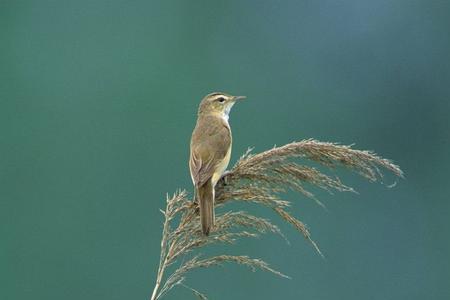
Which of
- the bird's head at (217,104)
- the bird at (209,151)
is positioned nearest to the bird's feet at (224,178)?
the bird at (209,151)

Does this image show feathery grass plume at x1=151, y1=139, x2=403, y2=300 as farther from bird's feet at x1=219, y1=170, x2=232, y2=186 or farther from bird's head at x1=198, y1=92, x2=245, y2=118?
bird's head at x1=198, y1=92, x2=245, y2=118

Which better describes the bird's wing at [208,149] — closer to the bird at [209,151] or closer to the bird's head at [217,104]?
the bird at [209,151]

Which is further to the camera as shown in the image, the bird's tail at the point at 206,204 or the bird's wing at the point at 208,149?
the bird's wing at the point at 208,149

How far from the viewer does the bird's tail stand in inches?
182

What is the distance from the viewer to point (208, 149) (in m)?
5.57

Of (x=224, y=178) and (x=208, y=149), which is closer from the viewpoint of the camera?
(x=224, y=178)

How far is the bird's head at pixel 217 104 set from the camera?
634 cm

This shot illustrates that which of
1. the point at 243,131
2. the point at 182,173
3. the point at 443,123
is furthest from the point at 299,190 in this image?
the point at 443,123

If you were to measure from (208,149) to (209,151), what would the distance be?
0.02 meters

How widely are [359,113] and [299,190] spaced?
15.9 m

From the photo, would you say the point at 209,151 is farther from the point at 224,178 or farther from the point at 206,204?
the point at 206,204

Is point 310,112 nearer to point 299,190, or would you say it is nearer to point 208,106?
point 208,106

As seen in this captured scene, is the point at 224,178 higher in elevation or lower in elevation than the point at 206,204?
higher

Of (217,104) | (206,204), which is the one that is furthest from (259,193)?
(217,104)
